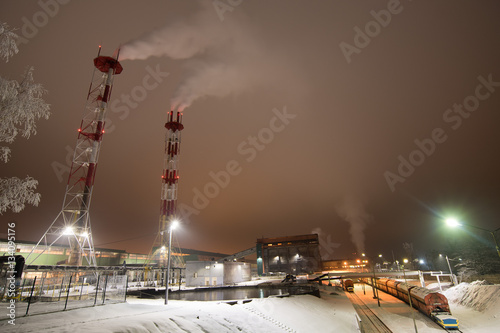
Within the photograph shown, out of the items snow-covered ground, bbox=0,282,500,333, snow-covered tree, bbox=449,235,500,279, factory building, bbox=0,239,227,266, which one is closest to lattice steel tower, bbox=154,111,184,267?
factory building, bbox=0,239,227,266

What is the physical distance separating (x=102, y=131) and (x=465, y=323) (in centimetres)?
5299

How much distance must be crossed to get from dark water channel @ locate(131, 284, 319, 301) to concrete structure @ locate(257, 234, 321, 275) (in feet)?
160

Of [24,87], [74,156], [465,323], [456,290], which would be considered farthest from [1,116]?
[456,290]

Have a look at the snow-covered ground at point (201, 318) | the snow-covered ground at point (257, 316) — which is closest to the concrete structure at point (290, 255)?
the snow-covered ground at point (257, 316)

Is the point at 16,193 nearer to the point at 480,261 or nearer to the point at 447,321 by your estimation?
the point at 447,321

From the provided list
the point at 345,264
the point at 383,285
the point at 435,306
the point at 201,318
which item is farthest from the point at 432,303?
the point at 345,264

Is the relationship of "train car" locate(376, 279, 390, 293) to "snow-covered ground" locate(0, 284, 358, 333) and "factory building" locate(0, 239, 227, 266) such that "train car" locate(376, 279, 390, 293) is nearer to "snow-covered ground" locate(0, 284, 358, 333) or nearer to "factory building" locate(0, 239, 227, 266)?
"snow-covered ground" locate(0, 284, 358, 333)

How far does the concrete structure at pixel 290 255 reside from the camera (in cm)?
8262

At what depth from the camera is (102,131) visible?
4238 centimetres

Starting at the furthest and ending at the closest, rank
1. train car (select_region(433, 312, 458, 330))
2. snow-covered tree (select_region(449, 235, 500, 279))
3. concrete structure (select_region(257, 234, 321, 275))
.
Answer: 1. concrete structure (select_region(257, 234, 321, 275))
2. snow-covered tree (select_region(449, 235, 500, 279))
3. train car (select_region(433, 312, 458, 330))

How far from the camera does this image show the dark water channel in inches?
1263

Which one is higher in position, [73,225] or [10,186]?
[73,225]

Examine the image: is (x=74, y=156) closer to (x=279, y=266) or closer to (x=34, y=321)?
(x=34, y=321)

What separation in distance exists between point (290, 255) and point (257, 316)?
71405mm
